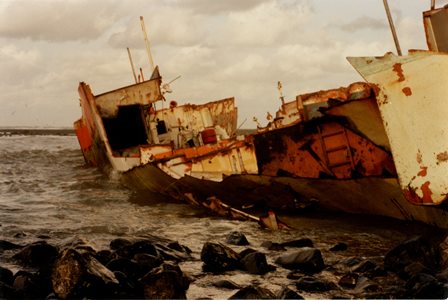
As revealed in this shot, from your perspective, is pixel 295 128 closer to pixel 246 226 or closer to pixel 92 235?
pixel 246 226

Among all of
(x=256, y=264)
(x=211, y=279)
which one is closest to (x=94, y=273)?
(x=211, y=279)

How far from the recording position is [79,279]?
391 cm

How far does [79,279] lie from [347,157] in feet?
13.7

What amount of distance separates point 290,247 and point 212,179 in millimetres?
2801

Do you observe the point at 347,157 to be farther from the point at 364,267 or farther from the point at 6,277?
the point at 6,277

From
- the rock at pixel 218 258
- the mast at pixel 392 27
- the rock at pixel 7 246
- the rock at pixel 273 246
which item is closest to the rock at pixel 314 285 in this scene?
the rock at pixel 218 258

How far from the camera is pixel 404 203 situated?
641 centimetres

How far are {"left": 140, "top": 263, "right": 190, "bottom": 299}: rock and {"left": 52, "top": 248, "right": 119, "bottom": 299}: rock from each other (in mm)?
266

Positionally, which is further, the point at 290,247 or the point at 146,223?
the point at 146,223

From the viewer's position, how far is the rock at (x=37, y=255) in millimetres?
4990

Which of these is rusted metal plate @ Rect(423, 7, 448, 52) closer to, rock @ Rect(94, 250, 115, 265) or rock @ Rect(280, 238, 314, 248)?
rock @ Rect(280, 238, 314, 248)

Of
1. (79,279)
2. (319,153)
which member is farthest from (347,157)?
(79,279)

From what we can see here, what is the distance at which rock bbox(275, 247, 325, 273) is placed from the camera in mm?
4897

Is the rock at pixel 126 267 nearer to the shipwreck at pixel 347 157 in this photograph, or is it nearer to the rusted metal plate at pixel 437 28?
the shipwreck at pixel 347 157
